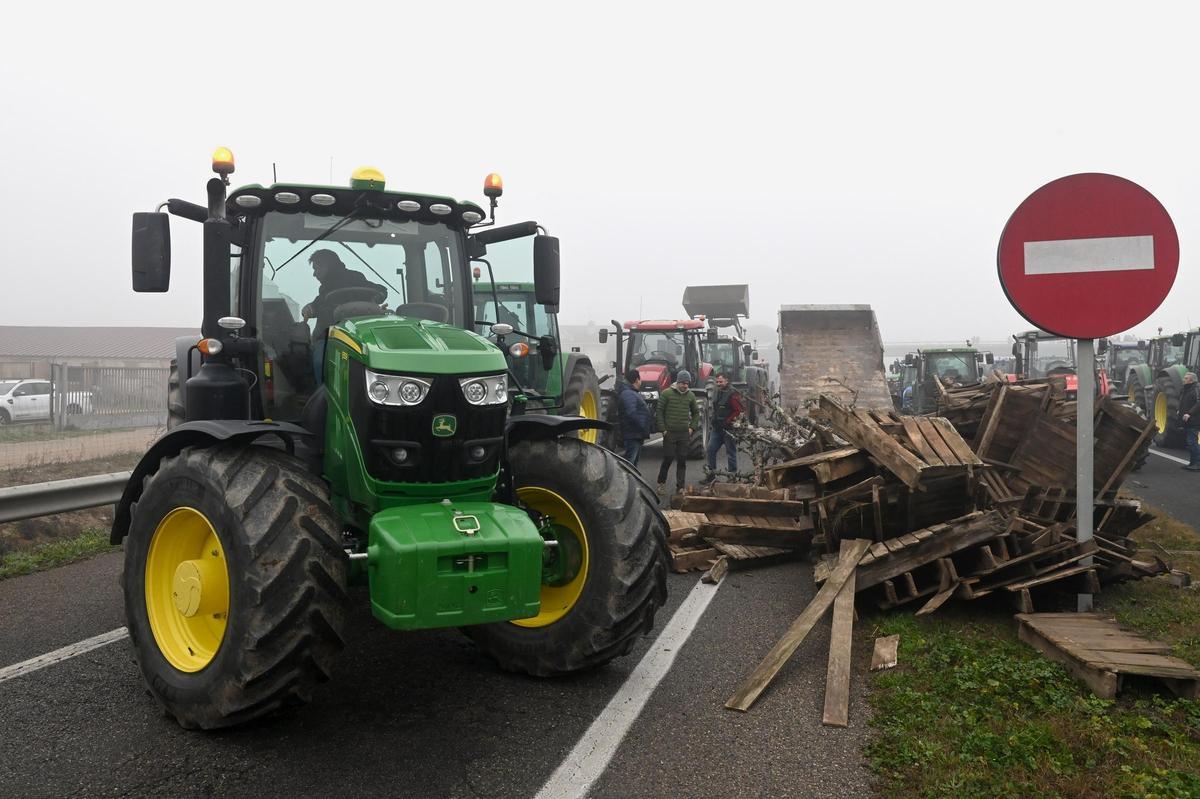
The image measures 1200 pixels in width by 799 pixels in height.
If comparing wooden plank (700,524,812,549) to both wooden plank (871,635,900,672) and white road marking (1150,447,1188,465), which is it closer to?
wooden plank (871,635,900,672)

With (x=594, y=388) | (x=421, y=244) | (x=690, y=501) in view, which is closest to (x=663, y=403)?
(x=594, y=388)

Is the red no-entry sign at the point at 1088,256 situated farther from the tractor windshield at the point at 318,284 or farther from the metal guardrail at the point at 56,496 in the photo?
the metal guardrail at the point at 56,496

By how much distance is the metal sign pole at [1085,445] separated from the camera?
203 inches

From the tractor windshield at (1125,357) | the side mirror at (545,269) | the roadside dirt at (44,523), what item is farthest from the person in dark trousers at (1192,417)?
the roadside dirt at (44,523)

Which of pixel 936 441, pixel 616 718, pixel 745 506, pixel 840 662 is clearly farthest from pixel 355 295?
pixel 936 441

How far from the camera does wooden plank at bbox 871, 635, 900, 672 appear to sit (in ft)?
15.6

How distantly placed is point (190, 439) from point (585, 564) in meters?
2.04

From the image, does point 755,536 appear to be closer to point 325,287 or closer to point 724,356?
point 325,287

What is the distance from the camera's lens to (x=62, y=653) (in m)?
4.86

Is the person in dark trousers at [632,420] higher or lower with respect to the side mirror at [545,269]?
lower

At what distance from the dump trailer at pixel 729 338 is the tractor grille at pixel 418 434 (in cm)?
1508

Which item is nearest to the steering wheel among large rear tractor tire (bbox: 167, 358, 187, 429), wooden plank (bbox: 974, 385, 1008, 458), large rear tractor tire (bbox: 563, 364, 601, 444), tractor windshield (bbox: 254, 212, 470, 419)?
tractor windshield (bbox: 254, 212, 470, 419)

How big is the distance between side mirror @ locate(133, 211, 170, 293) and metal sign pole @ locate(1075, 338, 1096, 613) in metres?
5.11

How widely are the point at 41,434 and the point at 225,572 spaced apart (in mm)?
15987
